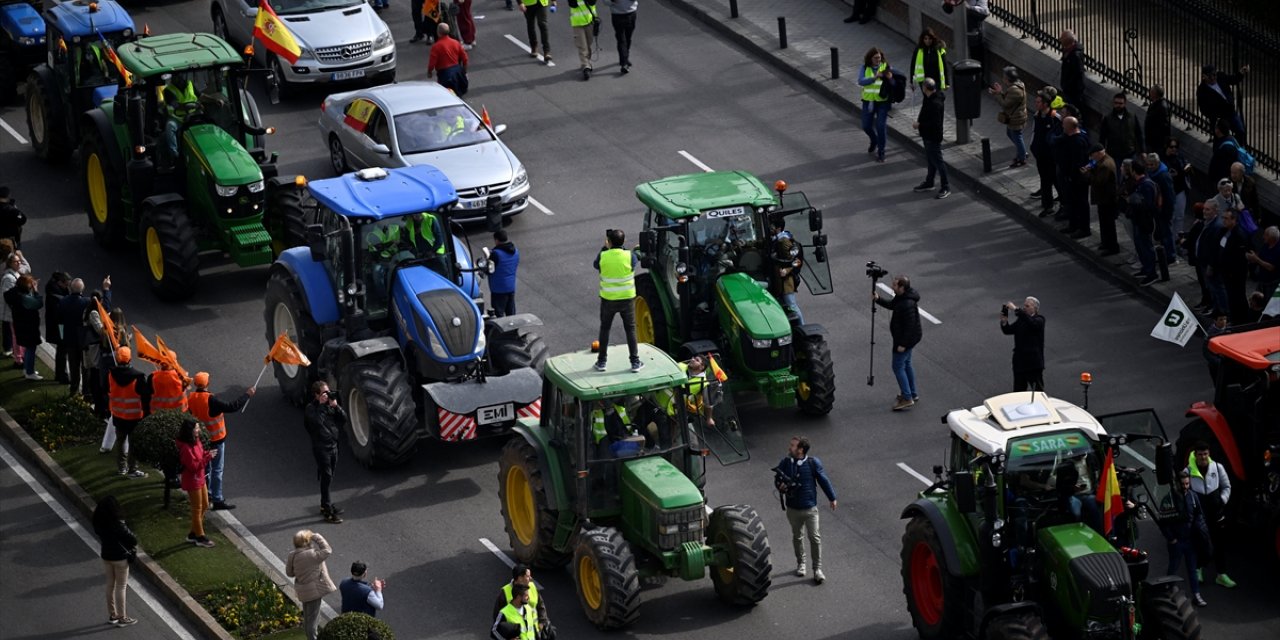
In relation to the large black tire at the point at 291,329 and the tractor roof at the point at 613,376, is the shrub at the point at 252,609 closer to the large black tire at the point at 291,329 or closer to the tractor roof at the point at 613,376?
the tractor roof at the point at 613,376

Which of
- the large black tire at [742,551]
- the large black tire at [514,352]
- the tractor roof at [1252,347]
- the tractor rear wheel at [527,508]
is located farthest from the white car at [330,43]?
the tractor roof at [1252,347]

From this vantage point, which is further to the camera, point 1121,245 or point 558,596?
point 1121,245

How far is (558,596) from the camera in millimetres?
21500

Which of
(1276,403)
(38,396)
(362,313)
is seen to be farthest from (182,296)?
(1276,403)

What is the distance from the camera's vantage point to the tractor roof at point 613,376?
20656mm

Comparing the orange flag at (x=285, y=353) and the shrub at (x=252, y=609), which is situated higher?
the orange flag at (x=285, y=353)

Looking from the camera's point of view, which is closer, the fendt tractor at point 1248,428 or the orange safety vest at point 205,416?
the fendt tractor at point 1248,428

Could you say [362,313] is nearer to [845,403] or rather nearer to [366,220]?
[366,220]

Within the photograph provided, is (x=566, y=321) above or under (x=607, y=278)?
under

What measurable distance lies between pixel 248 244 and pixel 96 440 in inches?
162

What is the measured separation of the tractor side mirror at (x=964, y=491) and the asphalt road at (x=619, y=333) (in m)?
2.40

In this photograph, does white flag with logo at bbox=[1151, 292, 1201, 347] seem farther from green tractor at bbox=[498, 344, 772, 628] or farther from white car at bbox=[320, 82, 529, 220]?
white car at bbox=[320, 82, 529, 220]

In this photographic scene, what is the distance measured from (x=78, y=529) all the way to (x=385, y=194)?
199 inches

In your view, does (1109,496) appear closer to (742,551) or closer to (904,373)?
(742,551)
